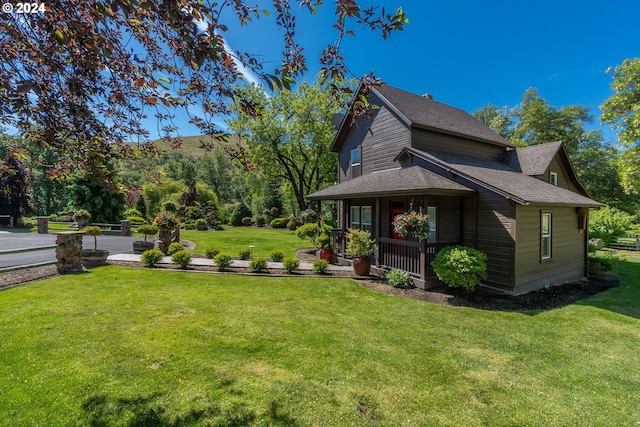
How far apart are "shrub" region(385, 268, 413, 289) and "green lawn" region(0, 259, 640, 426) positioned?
1.55 metres

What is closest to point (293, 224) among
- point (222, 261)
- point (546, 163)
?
point (222, 261)

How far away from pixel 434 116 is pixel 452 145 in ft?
5.48

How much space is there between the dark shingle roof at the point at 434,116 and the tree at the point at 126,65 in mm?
8518

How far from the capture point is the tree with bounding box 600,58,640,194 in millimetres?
A: 14492

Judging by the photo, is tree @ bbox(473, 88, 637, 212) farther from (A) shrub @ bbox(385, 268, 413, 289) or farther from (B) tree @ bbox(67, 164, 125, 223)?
(B) tree @ bbox(67, 164, 125, 223)

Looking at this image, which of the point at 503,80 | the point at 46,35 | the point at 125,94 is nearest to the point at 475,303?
the point at 125,94

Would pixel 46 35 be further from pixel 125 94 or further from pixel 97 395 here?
pixel 97 395

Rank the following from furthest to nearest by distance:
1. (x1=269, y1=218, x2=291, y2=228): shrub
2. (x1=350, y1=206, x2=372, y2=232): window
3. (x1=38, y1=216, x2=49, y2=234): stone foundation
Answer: (x1=269, y1=218, x2=291, y2=228): shrub → (x1=38, y1=216, x2=49, y2=234): stone foundation → (x1=350, y1=206, x2=372, y2=232): window

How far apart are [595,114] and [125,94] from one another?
3912 cm

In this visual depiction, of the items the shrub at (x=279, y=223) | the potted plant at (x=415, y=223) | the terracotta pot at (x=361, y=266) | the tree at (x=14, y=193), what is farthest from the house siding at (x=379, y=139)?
the tree at (x=14, y=193)

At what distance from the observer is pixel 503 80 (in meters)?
22.2

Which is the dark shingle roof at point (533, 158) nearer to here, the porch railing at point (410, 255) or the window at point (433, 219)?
the window at point (433, 219)

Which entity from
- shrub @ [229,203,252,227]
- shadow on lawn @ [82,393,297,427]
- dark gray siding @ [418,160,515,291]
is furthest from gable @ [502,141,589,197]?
shrub @ [229,203,252,227]

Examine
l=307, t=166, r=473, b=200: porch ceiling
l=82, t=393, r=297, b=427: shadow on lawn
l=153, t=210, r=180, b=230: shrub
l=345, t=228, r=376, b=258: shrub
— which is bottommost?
l=82, t=393, r=297, b=427: shadow on lawn
